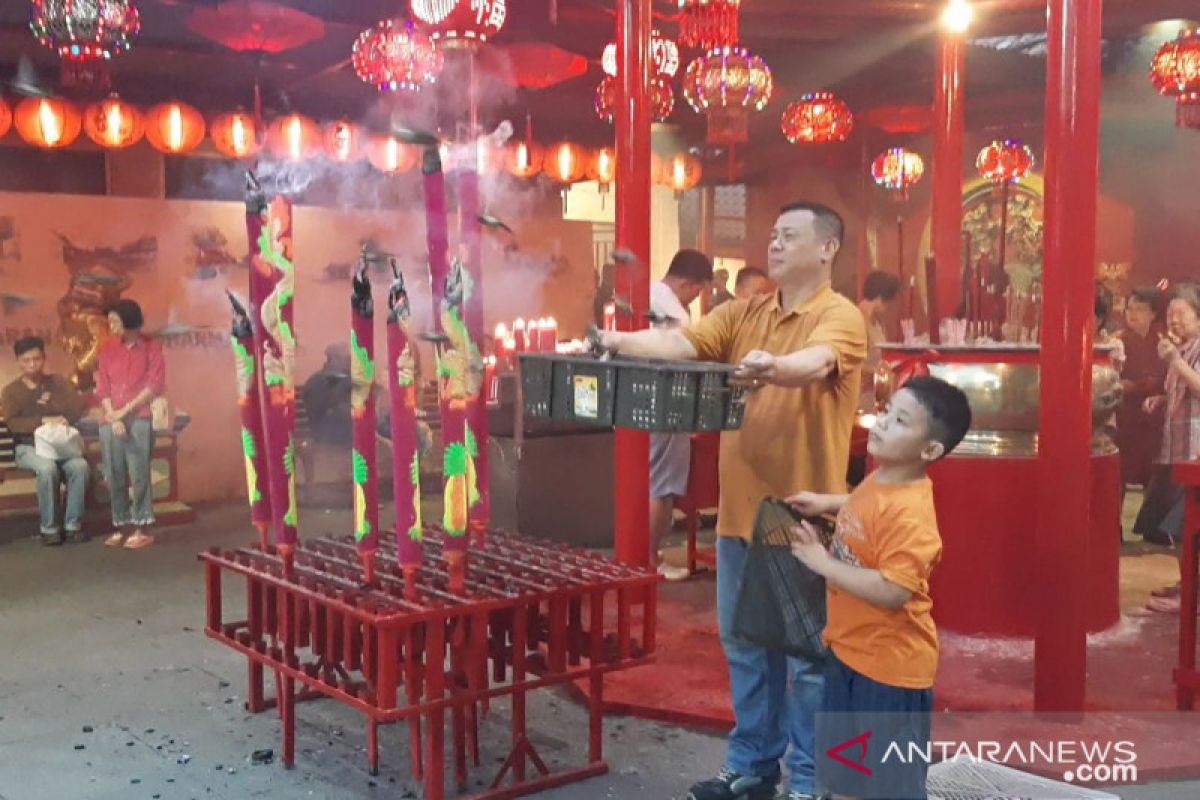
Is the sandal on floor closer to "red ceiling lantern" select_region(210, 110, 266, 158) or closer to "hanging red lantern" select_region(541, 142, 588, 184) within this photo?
"red ceiling lantern" select_region(210, 110, 266, 158)

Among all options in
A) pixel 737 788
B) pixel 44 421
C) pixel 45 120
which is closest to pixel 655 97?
pixel 45 120

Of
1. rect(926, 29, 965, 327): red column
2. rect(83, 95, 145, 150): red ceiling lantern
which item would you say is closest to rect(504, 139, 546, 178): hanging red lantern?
rect(83, 95, 145, 150): red ceiling lantern

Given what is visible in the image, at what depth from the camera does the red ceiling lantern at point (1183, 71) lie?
26.9ft

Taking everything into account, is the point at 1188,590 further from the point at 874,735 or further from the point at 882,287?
the point at 882,287

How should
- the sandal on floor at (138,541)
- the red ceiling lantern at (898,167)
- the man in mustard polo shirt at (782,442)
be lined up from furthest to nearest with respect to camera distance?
the red ceiling lantern at (898,167) → the sandal on floor at (138,541) → the man in mustard polo shirt at (782,442)

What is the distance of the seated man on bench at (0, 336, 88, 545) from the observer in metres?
8.22

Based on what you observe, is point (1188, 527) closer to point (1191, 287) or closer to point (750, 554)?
point (750, 554)

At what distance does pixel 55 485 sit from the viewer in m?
8.26

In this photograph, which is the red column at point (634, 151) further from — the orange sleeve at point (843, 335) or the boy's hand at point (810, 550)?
the boy's hand at point (810, 550)

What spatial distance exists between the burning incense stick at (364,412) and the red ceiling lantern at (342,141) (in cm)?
688

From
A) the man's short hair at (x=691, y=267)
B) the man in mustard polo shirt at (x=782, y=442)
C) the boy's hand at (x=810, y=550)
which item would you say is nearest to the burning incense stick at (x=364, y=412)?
the man in mustard polo shirt at (x=782, y=442)

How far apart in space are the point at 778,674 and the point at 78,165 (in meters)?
9.44

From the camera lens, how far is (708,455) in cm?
679

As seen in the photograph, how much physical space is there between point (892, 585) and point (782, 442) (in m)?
0.73
